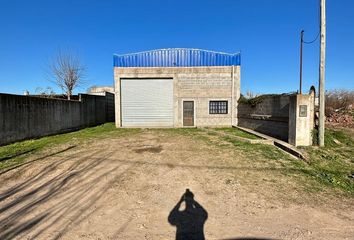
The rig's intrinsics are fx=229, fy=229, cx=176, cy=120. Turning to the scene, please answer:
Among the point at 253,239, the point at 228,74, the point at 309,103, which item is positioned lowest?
the point at 253,239

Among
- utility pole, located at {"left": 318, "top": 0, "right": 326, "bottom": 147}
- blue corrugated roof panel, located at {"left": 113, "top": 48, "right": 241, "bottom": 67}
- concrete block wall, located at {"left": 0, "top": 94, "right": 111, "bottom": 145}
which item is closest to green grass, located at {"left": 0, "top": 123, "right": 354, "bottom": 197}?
concrete block wall, located at {"left": 0, "top": 94, "right": 111, "bottom": 145}

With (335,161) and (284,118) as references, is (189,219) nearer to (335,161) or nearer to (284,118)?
(335,161)

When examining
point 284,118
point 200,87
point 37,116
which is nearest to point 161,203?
point 284,118

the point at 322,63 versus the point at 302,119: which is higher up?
the point at 322,63

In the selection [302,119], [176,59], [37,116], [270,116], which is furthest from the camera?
[176,59]

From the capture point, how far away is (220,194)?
175 inches

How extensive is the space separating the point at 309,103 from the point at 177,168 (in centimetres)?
593

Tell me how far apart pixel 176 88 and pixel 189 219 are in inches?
599

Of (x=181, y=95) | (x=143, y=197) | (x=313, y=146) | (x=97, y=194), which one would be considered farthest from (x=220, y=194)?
(x=181, y=95)

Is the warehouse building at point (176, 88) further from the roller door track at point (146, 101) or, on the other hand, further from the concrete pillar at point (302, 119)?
the concrete pillar at point (302, 119)

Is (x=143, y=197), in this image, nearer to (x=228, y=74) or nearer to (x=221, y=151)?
(x=221, y=151)

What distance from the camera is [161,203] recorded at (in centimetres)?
403

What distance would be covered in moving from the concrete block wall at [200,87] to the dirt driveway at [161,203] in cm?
1161

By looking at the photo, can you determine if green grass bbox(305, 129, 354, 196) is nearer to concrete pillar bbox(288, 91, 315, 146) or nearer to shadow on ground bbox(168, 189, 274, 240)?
concrete pillar bbox(288, 91, 315, 146)
